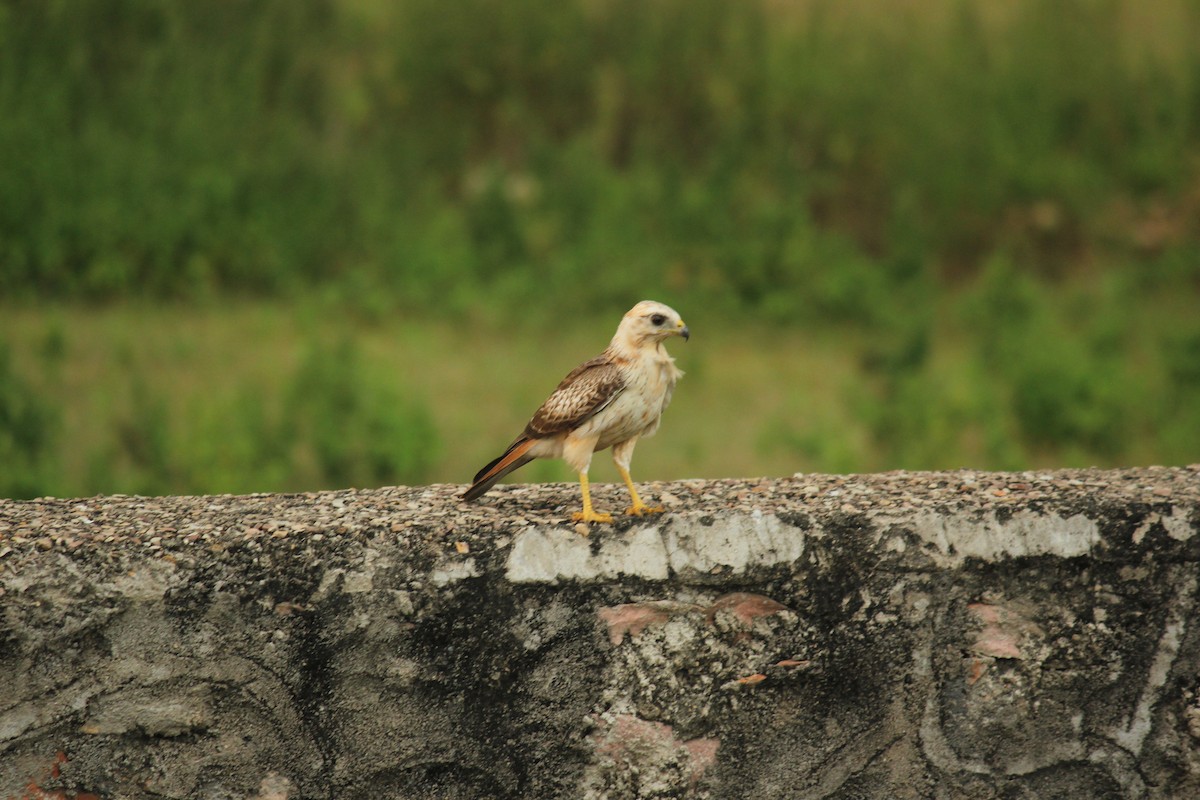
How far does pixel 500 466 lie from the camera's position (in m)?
3.34

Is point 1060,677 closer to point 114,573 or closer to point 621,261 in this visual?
point 114,573

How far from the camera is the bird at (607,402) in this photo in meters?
3.34

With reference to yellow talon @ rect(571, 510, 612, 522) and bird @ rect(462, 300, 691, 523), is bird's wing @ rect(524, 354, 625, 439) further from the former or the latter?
yellow talon @ rect(571, 510, 612, 522)

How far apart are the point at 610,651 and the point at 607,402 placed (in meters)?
0.66

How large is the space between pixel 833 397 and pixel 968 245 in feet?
7.79

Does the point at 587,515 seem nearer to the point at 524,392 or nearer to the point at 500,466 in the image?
the point at 500,466

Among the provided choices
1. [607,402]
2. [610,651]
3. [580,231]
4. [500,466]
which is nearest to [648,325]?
[607,402]

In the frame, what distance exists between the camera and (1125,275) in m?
9.51

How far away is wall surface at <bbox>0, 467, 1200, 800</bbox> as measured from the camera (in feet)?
9.74

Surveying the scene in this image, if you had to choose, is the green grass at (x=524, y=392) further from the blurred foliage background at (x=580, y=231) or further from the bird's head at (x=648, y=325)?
the bird's head at (x=648, y=325)

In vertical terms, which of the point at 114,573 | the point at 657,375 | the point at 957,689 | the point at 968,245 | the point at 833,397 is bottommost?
the point at 957,689

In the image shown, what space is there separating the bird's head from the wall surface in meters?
0.47

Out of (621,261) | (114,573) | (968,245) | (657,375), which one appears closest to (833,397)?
(621,261)

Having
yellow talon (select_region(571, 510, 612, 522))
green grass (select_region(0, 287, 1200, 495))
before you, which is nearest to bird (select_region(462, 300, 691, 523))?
yellow talon (select_region(571, 510, 612, 522))
